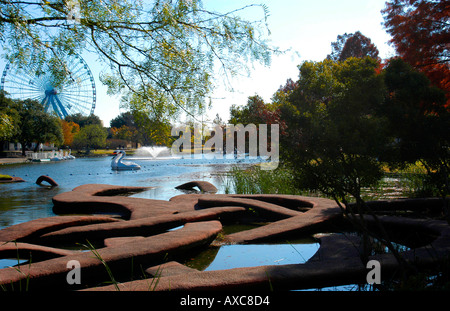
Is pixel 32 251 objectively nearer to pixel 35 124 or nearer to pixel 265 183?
pixel 265 183

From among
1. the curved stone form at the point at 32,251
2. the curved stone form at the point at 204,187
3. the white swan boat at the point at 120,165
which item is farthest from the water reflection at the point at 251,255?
the white swan boat at the point at 120,165

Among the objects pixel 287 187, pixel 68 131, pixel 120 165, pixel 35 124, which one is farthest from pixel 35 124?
pixel 287 187

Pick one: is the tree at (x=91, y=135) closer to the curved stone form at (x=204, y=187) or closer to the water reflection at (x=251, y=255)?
Answer: the curved stone form at (x=204, y=187)

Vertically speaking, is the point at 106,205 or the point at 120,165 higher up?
the point at 120,165

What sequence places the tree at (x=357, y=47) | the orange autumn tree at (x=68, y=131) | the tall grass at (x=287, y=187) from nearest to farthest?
the tall grass at (x=287, y=187) < the tree at (x=357, y=47) < the orange autumn tree at (x=68, y=131)

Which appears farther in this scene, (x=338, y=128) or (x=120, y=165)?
(x=120, y=165)

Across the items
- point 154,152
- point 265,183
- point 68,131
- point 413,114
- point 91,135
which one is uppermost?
point 68,131

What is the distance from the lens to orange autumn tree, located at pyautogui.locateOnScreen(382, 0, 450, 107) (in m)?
8.19

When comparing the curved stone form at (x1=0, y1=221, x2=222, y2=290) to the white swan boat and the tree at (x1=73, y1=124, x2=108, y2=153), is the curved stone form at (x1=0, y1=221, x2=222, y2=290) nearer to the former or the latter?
the white swan boat

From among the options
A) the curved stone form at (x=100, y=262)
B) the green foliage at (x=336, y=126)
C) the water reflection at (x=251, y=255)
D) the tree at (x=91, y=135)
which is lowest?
the water reflection at (x=251, y=255)

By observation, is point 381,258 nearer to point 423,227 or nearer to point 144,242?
point 423,227

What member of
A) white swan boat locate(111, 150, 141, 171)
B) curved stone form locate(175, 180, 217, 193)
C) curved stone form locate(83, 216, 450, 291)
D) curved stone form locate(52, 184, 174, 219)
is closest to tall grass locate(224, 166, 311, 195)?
curved stone form locate(175, 180, 217, 193)

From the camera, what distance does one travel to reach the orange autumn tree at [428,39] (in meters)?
8.19

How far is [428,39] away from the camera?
8.33 meters
